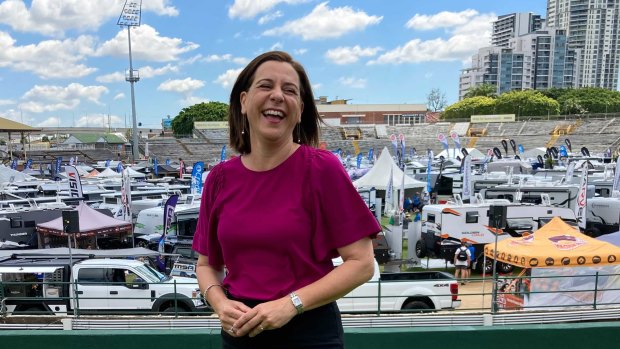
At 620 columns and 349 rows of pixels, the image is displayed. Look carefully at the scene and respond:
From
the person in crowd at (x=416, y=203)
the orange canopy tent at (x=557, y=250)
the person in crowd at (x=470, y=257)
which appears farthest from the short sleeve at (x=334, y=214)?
the person in crowd at (x=416, y=203)

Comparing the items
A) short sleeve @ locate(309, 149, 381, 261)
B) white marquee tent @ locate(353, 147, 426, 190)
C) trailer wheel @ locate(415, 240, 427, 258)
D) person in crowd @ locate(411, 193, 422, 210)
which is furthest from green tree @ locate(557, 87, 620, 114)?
short sleeve @ locate(309, 149, 381, 261)

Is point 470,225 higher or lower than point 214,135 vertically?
lower

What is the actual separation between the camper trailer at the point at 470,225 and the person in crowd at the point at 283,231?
12.9 metres

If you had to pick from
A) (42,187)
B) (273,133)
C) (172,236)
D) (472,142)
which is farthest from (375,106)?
(273,133)

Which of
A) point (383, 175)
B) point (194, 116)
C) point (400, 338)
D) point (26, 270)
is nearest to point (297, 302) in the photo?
point (400, 338)

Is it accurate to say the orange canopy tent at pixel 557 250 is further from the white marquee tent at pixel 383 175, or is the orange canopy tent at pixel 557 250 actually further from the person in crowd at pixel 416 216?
the white marquee tent at pixel 383 175

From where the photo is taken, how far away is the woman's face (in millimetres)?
1592

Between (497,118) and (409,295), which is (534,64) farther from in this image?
(409,295)

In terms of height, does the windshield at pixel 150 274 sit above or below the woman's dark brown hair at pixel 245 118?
below

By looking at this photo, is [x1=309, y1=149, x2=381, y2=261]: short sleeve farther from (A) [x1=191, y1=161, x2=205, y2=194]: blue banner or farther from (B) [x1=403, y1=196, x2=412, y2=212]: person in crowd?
(B) [x1=403, y1=196, x2=412, y2=212]: person in crowd

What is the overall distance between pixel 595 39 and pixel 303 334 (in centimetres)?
20474

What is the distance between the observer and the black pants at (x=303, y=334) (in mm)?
1573

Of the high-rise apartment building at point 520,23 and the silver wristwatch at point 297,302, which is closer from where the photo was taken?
the silver wristwatch at point 297,302

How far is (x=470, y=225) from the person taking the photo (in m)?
14.3
